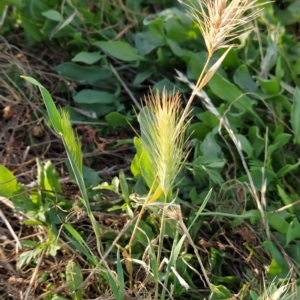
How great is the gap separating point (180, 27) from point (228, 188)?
60 centimetres

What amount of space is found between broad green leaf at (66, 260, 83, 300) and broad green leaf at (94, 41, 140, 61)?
72 centimetres

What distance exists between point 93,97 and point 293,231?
719 mm

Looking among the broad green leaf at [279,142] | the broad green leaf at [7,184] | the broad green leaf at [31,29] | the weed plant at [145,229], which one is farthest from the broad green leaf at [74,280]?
the broad green leaf at [31,29]

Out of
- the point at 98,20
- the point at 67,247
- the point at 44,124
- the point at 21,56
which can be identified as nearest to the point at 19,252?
the point at 67,247

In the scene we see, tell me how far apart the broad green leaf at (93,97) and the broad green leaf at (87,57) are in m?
0.09

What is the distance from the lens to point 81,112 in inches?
69.6

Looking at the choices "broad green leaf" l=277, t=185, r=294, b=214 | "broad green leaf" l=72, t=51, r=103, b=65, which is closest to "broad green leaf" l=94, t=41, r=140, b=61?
"broad green leaf" l=72, t=51, r=103, b=65

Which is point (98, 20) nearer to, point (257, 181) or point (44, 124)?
point (44, 124)

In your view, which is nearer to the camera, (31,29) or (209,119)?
(209,119)

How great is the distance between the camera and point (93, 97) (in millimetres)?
1779

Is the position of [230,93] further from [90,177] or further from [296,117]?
[90,177]

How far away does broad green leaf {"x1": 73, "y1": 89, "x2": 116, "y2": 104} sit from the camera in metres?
1.77

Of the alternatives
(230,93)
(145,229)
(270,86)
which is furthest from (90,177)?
(270,86)

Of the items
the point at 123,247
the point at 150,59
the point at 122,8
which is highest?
the point at 122,8
